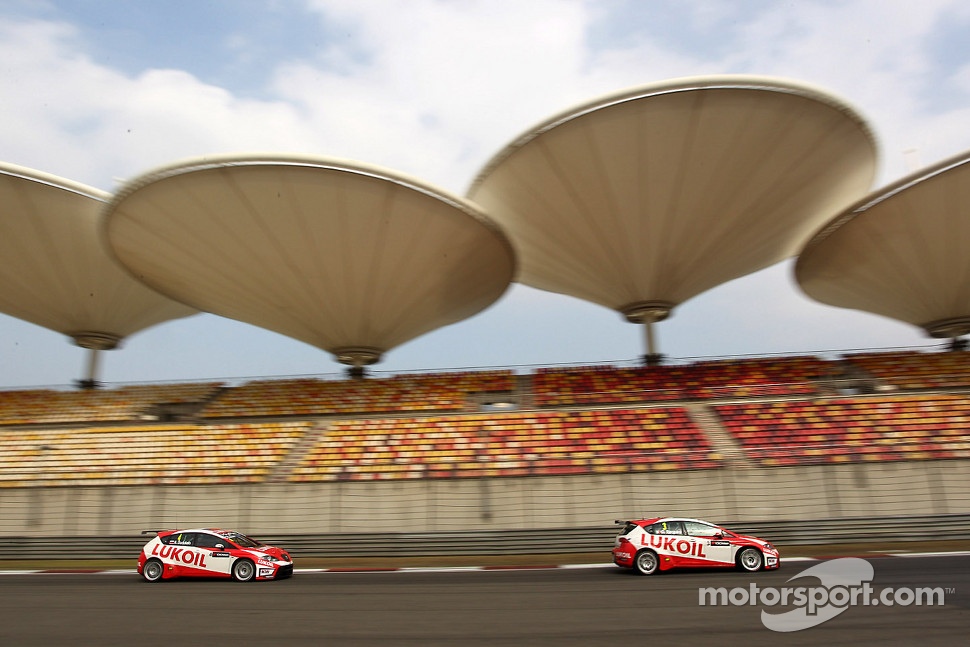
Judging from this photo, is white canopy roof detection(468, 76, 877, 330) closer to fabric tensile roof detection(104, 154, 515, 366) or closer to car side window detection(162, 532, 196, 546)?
fabric tensile roof detection(104, 154, 515, 366)

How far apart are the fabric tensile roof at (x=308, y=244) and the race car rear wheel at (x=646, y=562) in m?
13.6

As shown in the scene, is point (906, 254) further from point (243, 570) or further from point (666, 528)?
point (243, 570)

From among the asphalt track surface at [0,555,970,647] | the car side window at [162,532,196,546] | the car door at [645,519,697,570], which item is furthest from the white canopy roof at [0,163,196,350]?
the car door at [645,519,697,570]

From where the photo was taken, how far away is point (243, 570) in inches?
491

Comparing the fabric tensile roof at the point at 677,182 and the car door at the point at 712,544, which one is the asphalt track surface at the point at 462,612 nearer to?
the car door at the point at 712,544

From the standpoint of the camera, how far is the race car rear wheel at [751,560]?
11.7m

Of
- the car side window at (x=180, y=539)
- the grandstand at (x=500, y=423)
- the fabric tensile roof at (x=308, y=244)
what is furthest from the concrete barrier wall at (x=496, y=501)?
the fabric tensile roof at (x=308, y=244)

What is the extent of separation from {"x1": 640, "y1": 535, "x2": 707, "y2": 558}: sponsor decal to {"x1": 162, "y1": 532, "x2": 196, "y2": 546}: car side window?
8918mm

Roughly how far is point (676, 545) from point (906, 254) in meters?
20.1

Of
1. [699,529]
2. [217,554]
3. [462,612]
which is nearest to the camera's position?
[462,612]

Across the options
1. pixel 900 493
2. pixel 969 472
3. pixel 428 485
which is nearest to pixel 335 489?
pixel 428 485

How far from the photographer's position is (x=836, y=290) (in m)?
30.0

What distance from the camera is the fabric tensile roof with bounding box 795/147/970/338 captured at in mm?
22297

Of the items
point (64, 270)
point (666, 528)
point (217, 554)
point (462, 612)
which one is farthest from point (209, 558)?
point (64, 270)
